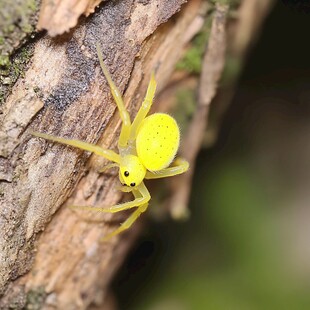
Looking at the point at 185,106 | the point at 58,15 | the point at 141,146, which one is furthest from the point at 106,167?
the point at 58,15

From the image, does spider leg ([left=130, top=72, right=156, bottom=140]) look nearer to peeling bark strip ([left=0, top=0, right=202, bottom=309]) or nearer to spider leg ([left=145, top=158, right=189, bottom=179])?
peeling bark strip ([left=0, top=0, right=202, bottom=309])

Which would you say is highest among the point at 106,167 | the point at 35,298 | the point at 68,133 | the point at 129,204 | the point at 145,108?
the point at 68,133

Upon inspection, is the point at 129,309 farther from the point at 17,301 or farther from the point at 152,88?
the point at 152,88

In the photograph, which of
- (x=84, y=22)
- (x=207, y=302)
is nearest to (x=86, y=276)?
(x=207, y=302)

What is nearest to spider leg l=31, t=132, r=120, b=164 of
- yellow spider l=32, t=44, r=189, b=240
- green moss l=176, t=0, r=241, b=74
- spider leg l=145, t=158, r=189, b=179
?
yellow spider l=32, t=44, r=189, b=240

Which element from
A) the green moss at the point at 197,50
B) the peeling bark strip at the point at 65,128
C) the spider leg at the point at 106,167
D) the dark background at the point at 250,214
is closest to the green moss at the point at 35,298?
the peeling bark strip at the point at 65,128

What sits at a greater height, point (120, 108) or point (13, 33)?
point (13, 33)

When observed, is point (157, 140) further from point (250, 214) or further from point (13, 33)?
point (250, 214)
